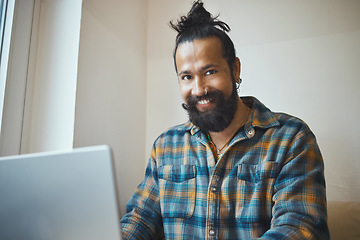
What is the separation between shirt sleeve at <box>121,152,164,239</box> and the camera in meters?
1.05

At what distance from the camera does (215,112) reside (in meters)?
1.13

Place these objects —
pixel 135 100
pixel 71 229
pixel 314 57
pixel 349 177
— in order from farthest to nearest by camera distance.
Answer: pixel 135 100 < pixel 314 57 < pixel 349 177 < pixel 71 229

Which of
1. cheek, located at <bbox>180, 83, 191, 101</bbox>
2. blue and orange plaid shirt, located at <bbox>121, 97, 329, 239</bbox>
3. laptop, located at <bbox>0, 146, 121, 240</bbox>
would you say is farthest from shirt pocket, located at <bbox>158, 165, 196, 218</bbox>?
laptop, located at <bbox>0, 146, 121, 240</bbox>

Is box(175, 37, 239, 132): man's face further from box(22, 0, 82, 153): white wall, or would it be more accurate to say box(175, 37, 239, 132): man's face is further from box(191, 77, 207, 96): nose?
box(22, 0, 82, 153): white wall

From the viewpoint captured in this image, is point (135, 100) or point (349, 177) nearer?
point (349, 177)

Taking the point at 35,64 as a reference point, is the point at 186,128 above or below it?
below

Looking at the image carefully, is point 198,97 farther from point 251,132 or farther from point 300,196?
point 300,196

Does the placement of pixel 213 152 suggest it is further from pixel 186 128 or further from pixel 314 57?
pixel 314 57

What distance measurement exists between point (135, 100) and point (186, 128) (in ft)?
1.97

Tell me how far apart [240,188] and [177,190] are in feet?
0.84

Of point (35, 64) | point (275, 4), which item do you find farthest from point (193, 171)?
point (275, 4)

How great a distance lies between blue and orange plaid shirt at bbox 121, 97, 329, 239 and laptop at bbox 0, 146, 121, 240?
515mm

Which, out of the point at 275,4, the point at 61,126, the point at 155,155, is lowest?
the point at 155,155

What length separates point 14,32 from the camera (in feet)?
4.09
